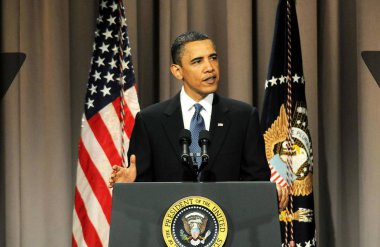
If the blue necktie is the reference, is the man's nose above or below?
A: above

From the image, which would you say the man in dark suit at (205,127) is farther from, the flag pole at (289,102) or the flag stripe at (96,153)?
the flag stripe at (96,153)

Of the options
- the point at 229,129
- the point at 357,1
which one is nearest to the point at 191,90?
the point at 229,129

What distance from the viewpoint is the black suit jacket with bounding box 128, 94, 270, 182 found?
9.07 ft

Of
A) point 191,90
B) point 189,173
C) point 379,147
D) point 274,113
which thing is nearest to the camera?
point 189,173

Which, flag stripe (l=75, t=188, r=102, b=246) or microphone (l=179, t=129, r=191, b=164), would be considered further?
flag stripe (l=75, t=188, r=102, b=246)

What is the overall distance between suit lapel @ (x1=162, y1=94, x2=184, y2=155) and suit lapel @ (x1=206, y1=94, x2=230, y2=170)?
0.14 meters

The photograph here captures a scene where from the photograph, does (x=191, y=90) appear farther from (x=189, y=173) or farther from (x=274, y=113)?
(x=274, y=113)

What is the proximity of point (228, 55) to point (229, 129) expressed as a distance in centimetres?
189

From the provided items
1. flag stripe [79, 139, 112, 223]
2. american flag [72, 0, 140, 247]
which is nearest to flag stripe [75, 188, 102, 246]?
american flag [72, 0, 140, 247]

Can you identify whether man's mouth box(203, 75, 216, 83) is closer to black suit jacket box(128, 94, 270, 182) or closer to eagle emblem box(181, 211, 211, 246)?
black suit jacket box(128, 94, 270, 182)

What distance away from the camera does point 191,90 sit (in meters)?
2.89

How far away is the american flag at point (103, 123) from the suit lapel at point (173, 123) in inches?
47.5

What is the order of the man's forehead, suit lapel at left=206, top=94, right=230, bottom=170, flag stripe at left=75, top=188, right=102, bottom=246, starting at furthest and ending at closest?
1. flag stripe at left=75, top=188, right=102, bottom=246
2. the man's forehead
3. suit lapel at left=206, top=94, right=230, bottom=170

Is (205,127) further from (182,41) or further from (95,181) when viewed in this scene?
(95,181)
